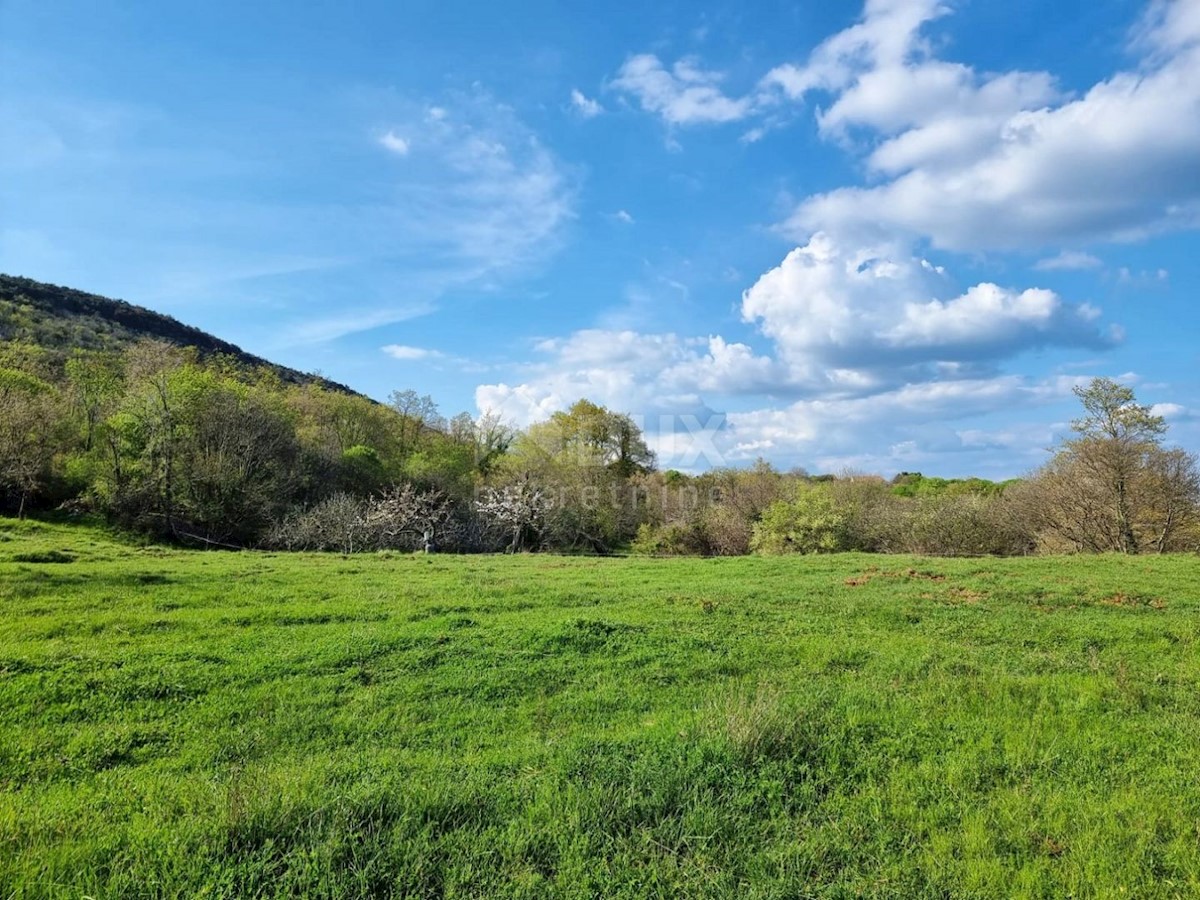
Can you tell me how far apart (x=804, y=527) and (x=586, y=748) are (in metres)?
30.4

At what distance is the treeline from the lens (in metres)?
28.6

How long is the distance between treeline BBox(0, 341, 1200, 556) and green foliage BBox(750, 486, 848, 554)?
9 centimetres

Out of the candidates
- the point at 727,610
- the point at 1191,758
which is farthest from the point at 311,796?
the point at 727,610

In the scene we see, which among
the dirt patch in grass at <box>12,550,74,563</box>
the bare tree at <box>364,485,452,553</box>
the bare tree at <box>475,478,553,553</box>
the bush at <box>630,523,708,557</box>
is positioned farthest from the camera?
the bush at <box>630,523,708,557</box>

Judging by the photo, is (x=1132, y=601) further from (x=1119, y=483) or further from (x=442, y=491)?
(x=442, y=491)

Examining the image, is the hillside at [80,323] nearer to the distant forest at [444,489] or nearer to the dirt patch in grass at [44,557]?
the distant forest at [444,489]

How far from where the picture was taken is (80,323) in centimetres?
6488

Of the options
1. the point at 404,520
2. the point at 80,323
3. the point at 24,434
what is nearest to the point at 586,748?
the point at 404,520

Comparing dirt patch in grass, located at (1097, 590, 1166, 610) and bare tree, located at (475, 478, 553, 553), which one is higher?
bare tree, located at (475, 478, 553, 553)

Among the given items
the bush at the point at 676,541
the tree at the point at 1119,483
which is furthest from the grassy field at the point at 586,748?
the bush at the point at 676,541

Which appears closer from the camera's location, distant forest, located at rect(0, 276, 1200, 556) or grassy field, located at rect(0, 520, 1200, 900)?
grassy field, located at rect(0, 520, 1200, 900)

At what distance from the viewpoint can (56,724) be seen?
666 cm

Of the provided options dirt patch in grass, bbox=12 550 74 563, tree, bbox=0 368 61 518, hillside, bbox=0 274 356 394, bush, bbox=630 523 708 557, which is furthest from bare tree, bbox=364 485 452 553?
hillside, bbox=0 274 356 394

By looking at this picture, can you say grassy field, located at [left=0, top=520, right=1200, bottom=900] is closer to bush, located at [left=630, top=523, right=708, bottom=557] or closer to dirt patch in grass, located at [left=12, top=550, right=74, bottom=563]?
dirt patch in grass, located at [left=12, top=550, right=74, bottom=563]
